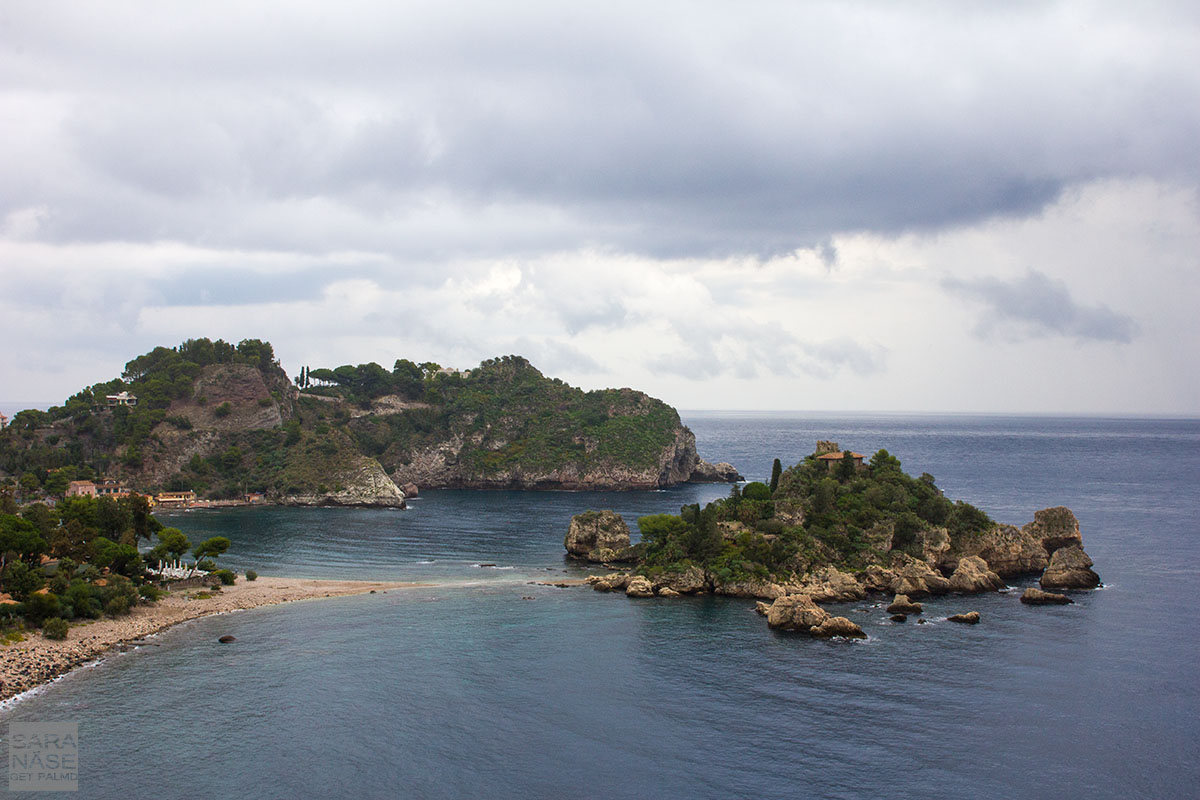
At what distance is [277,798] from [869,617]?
174ft

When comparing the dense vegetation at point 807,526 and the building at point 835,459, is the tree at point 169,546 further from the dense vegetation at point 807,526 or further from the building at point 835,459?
the building at point 835,459

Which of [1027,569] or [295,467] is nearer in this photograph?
[1027,569]

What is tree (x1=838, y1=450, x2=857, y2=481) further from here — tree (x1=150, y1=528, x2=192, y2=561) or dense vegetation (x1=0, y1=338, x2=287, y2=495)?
dense vegetation (x1=0, y1=338, x2=287, y2=495)

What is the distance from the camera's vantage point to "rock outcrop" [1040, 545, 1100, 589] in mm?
85562

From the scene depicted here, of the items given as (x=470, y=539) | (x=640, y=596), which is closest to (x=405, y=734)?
(x=640, y=596)

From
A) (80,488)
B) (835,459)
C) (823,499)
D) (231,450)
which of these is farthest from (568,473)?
(823,499)

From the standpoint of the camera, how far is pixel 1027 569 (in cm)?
9456

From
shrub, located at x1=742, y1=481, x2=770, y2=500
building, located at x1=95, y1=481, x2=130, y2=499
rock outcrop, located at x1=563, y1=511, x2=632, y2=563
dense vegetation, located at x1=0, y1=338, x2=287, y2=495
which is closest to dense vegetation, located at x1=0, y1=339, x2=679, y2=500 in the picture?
dense vegetation, located at x1=0, y1=338, x2=287, y2=495

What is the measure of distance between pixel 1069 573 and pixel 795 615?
111 feet

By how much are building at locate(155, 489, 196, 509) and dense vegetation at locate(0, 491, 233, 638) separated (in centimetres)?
5831

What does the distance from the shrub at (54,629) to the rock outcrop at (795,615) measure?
5731cm

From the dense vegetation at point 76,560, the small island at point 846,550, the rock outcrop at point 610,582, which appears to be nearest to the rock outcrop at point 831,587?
the small island at point 846,550

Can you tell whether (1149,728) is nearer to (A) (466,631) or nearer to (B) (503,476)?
(A) (466,631)

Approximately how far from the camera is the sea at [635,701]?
44.6m
